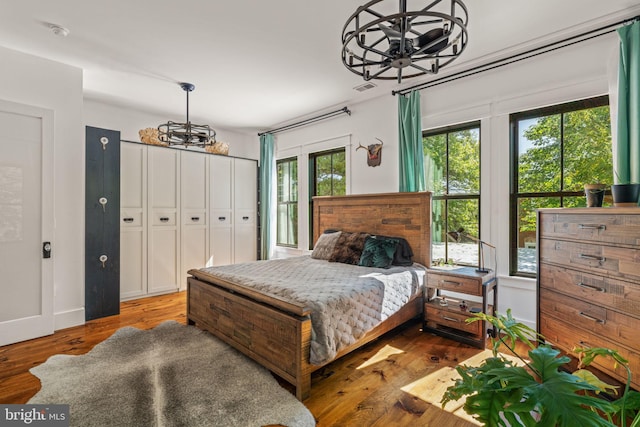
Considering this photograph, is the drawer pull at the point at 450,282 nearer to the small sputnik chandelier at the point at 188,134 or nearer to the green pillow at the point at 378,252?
the green pillow at the point at 378,252

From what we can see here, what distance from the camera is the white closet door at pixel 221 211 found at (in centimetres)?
492

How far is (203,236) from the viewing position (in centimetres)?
482

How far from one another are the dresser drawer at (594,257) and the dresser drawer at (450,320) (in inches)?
30.8

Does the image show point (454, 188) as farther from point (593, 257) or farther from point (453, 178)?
point (593, 257)

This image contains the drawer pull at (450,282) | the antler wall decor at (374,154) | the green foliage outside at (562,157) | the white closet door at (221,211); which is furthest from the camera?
the white closet door at (221,211)

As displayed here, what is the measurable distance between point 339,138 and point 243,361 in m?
3.16

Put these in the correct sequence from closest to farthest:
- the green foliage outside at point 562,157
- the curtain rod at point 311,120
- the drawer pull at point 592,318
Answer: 1. the drawer pull at point 592,318
2. the green foliage outside at point 562,157
3. the curtain rod at point 311,120

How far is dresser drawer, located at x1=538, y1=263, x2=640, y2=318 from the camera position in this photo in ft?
5.58

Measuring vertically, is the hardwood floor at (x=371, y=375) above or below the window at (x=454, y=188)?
below

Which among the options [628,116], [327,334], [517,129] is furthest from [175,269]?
[628,116]

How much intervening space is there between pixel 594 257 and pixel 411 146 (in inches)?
78.2

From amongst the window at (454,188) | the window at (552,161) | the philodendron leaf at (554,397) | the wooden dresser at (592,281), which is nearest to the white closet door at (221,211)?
the window at (454,188)

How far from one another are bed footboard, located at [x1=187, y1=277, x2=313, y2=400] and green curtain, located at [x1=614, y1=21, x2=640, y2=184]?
2512mm

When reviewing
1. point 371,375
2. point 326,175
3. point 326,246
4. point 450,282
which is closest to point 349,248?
point 326,246
